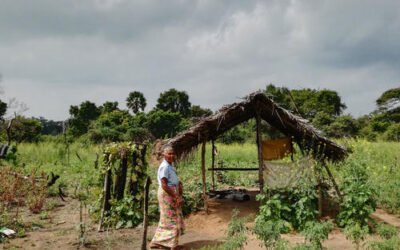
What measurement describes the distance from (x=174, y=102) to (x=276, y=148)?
40029 mm

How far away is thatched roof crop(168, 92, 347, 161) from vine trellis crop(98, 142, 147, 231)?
0.82 m

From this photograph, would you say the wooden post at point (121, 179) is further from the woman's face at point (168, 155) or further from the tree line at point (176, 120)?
the tree line at point (176, 120)

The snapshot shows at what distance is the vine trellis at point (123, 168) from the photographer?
859 cm

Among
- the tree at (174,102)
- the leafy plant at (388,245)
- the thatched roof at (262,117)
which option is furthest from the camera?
the tree at (174,102)

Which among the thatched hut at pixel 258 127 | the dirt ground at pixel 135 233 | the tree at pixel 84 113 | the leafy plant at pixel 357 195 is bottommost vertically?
the dirt ground at pixel 135 233

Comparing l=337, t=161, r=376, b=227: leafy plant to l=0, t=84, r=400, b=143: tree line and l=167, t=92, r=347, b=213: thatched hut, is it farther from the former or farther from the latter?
l=0, t=84, r=400, b=143: tree line

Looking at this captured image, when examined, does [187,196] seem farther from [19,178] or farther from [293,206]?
[19,178]

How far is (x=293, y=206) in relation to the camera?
798cm

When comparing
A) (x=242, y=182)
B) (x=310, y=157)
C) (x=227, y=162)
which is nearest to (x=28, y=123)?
(x=227, y=162)

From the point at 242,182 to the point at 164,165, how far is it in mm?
8326

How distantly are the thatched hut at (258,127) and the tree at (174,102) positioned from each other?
3932 centimetres

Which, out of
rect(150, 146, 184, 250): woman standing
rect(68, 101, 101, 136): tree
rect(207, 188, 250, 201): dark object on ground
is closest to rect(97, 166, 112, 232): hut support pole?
rect(150, 146, 184, 250): woman standing

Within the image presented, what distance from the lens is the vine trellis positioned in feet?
28.2

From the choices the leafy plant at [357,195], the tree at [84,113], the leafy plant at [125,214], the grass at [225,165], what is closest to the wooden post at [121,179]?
the leafy plant at [125,214]
